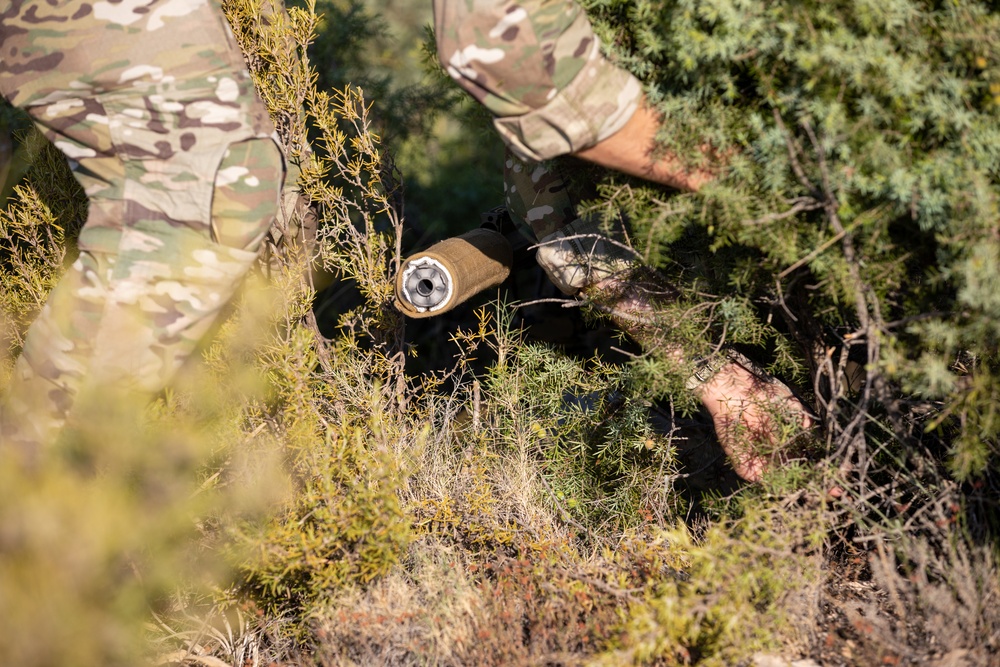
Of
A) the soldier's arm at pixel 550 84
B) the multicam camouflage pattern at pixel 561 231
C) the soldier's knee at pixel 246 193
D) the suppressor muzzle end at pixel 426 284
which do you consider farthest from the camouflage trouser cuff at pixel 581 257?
the soldier's knee at pixel 246 193

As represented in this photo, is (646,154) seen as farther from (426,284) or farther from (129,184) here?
(129,184)

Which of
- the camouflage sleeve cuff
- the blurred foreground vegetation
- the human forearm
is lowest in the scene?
the blurred foreground vegetation

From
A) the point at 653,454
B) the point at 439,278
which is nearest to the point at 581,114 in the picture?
the point at 439,278

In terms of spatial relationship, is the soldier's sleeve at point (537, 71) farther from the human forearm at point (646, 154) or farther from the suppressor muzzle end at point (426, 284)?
the suppressor muzzle end at point (426, 284)

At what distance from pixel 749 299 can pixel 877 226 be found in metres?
0.40

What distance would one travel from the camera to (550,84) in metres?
1.76

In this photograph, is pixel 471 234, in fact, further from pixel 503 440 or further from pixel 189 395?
pixel 189 395

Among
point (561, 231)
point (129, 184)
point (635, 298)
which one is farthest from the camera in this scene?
point (561, 231)

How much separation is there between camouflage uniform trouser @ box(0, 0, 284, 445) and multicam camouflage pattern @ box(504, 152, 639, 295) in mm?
783

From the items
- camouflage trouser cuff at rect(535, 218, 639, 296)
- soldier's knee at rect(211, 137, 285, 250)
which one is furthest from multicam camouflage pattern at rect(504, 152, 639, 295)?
soldier's knee at rect(211, 137, 285, 250)

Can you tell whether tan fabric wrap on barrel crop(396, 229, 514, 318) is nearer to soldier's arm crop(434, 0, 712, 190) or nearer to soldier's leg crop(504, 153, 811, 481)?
soldier's leg crop(504, 153, 811, 481)

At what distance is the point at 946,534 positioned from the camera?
5.85 ft

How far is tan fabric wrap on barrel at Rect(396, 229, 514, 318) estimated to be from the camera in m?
2.37

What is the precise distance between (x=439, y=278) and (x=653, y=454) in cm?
77
